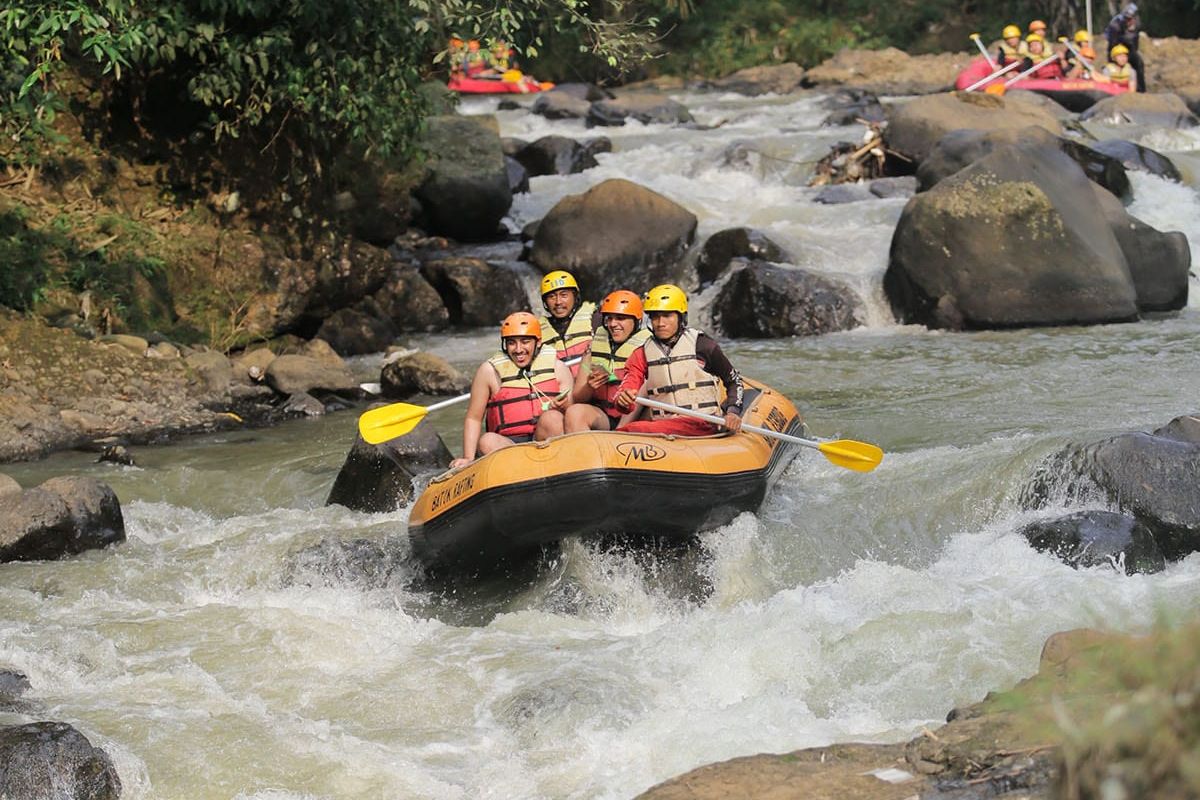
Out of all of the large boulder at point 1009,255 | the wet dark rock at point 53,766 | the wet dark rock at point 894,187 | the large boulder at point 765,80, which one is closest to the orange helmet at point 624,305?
the wet dark rock at point 53,766

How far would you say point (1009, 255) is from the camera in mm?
12156

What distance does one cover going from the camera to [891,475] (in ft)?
25.4

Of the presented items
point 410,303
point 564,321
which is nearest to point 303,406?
point 410,303

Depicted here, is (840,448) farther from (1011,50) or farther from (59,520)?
(1011,50)

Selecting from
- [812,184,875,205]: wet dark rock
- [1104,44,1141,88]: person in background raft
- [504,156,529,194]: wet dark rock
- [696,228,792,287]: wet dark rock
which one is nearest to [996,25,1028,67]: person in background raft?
[1104,44,1141,88]: person in background raft

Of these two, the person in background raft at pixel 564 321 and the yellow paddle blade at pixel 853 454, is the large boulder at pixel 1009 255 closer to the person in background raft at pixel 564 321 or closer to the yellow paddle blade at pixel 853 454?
the person in background raft at pixel 564 321

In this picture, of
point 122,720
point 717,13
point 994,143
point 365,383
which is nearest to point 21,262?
point 365,383

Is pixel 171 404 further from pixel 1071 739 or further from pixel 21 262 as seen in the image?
pixel 1071 739

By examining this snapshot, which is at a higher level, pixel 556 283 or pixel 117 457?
pixel 556 283

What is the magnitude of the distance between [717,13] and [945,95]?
15.3m

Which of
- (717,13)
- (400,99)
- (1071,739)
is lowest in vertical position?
(717,13)

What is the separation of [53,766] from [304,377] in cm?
642

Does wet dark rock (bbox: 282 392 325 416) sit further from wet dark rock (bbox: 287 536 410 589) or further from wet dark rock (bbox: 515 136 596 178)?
wet dark rock (bbox: 515 136 596 178)

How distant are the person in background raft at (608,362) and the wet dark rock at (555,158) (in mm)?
10792
